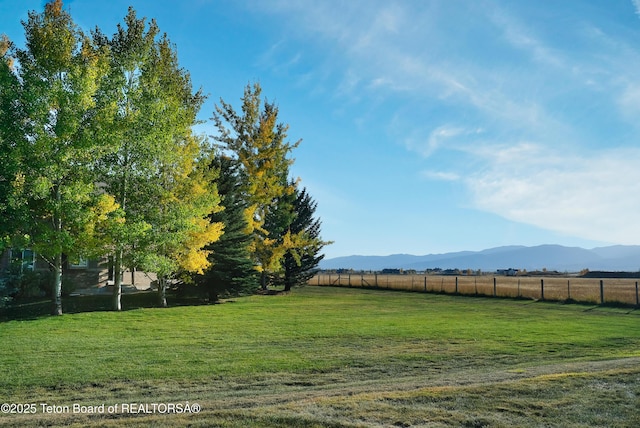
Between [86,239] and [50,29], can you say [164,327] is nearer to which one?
[86,239]

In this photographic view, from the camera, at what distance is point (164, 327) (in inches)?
694

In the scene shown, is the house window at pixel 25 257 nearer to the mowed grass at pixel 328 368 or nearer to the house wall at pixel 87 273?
the house wall at pixel 87 273

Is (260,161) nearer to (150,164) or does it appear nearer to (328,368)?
(150,164)

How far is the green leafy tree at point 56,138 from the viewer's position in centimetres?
1950

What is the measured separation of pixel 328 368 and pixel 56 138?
1545 centimetres

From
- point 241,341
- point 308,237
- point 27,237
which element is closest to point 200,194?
point 27,237

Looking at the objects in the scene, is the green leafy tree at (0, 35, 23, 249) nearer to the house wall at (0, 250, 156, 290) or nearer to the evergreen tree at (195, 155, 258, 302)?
the house wall at (0, 250, 156, 290)

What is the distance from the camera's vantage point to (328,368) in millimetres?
10625

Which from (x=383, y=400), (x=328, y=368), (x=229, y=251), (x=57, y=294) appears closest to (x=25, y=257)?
(x=57, y=294)

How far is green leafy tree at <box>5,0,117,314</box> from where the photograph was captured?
1950cm

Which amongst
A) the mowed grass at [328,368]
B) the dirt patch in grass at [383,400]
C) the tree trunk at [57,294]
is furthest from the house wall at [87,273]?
the dirt patch in grass at [383,400]

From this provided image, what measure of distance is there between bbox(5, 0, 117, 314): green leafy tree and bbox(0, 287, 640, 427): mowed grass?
12.5 ft

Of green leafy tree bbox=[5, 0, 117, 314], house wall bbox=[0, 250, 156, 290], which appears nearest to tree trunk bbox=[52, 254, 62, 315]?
green leafy tree bbox=[5, 0, 117, 314]

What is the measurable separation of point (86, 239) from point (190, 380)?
1326cm
